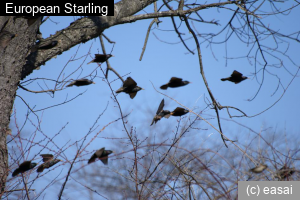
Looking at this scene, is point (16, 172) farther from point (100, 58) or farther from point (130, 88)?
point (100, 58)

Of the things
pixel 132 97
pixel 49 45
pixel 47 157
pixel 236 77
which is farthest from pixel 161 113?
pixel 49 45

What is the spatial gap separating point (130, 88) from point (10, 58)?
98 centimetres

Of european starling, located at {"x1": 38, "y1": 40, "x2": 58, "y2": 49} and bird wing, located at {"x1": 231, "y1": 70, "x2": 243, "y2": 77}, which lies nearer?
bird wing, located at {"x1": 231, "y1": 70, "x2": 243, "y2": 77}

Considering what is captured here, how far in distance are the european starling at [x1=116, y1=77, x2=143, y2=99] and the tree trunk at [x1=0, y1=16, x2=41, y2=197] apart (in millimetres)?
834

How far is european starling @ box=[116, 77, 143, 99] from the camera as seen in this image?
257cm

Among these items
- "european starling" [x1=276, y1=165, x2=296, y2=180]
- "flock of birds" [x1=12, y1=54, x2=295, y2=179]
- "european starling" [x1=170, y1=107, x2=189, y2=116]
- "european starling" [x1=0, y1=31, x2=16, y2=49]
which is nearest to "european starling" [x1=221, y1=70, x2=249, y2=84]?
"flock of birds" [x1=12, y1=54, x2=295, y2=179]

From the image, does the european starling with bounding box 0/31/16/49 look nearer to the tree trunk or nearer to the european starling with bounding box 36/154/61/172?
the tree trunk

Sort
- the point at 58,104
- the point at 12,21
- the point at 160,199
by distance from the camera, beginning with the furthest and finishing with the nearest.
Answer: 1. the point at 58,104
2. the point at 12,21
3. the point at 160,199

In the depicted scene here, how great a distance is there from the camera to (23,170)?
224cm

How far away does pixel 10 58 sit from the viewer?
2646mm

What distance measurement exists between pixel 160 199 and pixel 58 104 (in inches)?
54.7

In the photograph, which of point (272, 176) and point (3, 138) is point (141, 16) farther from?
point (272, 176)

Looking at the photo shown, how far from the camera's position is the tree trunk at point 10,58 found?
2562mm

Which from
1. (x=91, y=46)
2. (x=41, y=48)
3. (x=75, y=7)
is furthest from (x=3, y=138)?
(x=75, y=7)
